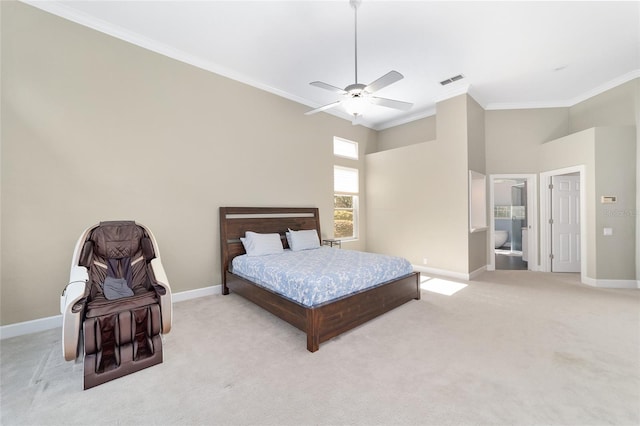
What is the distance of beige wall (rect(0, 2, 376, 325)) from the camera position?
8.95 ft

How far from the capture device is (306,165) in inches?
211

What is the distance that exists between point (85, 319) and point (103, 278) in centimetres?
90

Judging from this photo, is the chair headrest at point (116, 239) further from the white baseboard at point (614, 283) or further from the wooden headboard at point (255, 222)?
the white baseboard at point (614, 283)

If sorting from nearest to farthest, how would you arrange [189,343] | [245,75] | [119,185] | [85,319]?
[85,319] → [189,343] → [119,185] → [245,75]

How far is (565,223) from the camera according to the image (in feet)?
17.6

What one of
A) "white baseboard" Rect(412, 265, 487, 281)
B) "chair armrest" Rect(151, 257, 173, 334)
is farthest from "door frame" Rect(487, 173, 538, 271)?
"chair armrest" Rect(151, 257, 173, 334)

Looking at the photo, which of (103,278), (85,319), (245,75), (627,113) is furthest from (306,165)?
(627,113)

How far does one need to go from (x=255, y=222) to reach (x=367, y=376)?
3087mm

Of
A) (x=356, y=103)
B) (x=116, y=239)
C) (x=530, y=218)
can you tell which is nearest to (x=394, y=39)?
(x=356, y=103)

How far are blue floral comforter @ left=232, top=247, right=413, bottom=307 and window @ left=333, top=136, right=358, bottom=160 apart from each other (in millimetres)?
2995

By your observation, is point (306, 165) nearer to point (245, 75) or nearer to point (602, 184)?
point (245, 75)

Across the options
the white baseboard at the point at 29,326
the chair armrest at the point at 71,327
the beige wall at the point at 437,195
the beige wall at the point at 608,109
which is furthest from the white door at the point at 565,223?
the white baseboard at the point at 29,326

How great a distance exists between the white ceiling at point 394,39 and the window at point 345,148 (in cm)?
159

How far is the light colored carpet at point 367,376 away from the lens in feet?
5.40
